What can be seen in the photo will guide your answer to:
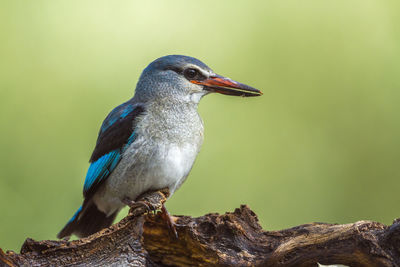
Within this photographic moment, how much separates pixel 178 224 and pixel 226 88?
1.65 meters

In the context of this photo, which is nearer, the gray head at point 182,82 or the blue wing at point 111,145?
the blue wing at point 111,145

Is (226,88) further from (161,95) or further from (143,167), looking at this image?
(143,167)

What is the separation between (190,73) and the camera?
4719 millimetres

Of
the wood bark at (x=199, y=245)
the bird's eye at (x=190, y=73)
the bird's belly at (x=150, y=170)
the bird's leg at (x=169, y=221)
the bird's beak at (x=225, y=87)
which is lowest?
the wood bark at (x=199, y=245)

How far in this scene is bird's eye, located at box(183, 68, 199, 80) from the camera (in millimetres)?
4701

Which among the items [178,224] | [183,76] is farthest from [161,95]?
[178,224]

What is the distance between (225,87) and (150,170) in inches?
38.0

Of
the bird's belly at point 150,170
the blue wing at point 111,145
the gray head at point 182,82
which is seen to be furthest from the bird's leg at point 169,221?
the gray head at point 182,82

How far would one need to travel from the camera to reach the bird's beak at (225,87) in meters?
4.56

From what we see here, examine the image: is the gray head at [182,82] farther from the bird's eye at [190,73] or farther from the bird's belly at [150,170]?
the bird's belly at [150,170]

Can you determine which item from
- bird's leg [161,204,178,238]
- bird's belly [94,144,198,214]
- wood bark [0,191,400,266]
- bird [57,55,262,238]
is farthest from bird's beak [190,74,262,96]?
bird's leg [161,204,178,238]

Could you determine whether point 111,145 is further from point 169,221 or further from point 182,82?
point 169,221

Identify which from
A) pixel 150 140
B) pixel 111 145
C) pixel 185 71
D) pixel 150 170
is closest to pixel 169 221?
pixel 150 170

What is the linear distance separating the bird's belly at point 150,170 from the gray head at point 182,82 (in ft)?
1.65
